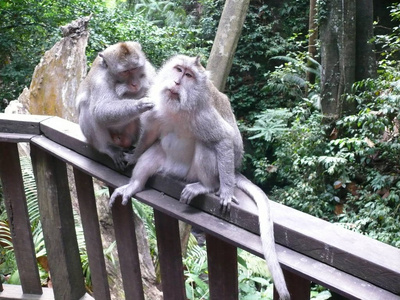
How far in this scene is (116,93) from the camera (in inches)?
90.6

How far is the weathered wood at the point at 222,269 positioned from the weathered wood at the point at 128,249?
0.42 metres

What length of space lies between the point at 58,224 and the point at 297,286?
1.20 meters

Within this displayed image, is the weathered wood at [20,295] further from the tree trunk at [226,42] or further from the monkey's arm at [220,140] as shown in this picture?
the tree trunk at [226,42]

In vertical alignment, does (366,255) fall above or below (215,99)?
below

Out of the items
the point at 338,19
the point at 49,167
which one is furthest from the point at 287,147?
the point at 49,167

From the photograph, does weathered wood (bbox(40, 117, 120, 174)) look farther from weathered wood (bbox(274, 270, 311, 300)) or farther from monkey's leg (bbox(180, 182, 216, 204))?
weathered wood (bbox(274, 270, 311, 300))

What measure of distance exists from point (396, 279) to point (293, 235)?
27cm

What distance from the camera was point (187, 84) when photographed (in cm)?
188

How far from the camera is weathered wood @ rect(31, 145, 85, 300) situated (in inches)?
79.5

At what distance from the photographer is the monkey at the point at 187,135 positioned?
184 cm

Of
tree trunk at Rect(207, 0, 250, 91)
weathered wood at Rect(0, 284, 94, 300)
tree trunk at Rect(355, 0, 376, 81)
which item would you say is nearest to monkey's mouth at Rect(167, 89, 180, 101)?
weathered wood at Rect(0, 284, 94, 300)

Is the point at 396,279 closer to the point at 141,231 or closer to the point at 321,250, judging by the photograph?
the point at 321,250

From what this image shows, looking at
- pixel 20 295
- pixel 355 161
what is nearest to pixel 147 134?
pixel 20 295

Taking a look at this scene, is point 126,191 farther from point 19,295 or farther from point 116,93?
point 19,295
